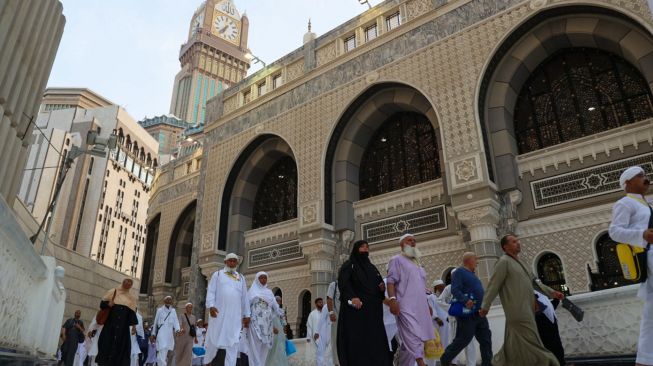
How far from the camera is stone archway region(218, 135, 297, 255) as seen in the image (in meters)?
12.1

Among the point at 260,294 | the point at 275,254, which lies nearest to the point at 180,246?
the point at 275,254

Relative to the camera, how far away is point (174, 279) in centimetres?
1548

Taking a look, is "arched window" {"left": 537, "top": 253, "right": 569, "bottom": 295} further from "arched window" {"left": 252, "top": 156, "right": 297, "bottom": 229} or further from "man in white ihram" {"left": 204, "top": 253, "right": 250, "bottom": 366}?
"arched window" {"left": 252, "top": 156, "right": 297, "bottom": 229}

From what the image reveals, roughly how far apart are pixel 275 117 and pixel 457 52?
5349 millimetres

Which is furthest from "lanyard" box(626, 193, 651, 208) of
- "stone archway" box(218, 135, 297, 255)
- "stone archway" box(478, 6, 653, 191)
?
"stone archway" box(218, 135, 297, 255)

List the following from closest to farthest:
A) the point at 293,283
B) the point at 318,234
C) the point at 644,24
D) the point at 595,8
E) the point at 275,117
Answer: the point at 644,24 → the point at 595,8 → the point at 318,234 → the point at 293,283 → the point at 275,117

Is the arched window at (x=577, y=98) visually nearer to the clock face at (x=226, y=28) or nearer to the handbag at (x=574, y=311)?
the handbag at (x=574, y=311)

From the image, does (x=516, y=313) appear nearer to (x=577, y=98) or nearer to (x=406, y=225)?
(x=406, y=225)

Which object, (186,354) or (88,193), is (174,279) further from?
(88,193)

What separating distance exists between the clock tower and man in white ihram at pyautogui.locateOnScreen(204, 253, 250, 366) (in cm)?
6058

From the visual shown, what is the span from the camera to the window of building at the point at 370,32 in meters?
10.5

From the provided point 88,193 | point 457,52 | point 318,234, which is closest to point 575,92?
point 457,52

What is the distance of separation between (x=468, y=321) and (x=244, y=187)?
9623mm

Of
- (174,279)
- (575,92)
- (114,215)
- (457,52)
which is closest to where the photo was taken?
(575,92)
